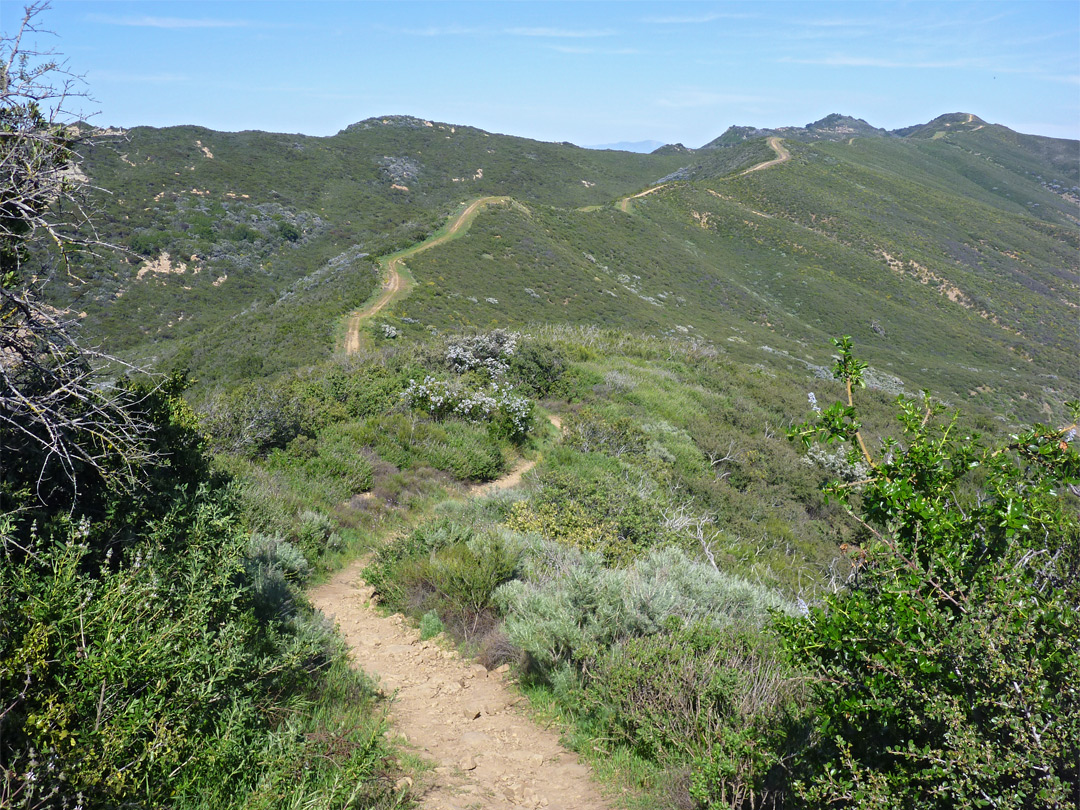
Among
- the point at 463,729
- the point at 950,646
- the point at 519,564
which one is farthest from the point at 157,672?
the point at 519,564

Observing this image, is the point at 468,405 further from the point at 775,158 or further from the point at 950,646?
the point at 775,158

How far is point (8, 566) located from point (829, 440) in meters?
3.49

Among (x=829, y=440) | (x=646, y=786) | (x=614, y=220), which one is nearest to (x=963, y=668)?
(x=829, y=440)

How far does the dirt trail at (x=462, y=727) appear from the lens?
3.19m

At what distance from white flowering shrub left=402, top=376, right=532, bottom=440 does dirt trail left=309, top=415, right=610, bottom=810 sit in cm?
571

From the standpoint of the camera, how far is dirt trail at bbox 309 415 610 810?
10.5 feet

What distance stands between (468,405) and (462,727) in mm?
7572

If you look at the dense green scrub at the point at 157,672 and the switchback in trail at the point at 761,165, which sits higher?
the switchback in trail at the point at 761,165

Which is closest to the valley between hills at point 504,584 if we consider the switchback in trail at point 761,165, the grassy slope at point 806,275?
the grassy slope at point 806,275

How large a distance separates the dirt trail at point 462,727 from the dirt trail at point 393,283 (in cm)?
1452

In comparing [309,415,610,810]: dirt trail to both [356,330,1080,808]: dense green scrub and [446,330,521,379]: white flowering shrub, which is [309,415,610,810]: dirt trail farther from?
[446,330,521,379]: white flowering shrub

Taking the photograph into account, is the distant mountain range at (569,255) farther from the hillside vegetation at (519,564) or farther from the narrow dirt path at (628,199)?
the hillside vegetation at (519,564)

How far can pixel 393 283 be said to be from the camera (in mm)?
29312

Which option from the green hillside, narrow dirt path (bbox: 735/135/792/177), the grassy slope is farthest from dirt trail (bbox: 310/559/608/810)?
narrow dirt path (bbox: 735/135/792/177)
